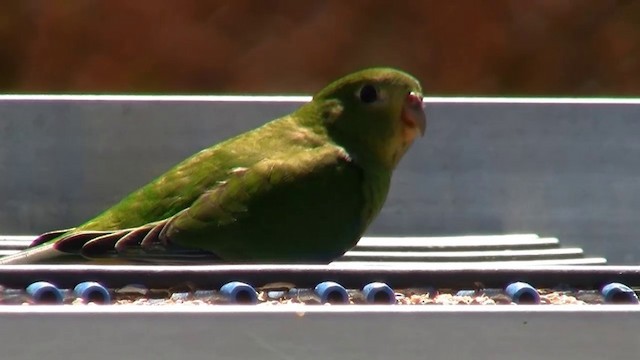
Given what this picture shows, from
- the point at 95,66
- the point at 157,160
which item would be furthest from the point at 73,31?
the point at 157,160

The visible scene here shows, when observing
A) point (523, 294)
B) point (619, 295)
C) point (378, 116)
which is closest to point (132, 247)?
point (378, 116)

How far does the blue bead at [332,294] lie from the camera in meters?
2.22

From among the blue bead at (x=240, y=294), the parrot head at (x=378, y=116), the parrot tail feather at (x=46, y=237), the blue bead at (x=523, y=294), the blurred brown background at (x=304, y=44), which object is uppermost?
the blurred brown background at (x=304, y=44)

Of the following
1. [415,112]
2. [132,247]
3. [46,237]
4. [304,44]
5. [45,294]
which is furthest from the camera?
[304,44]

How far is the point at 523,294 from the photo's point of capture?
7.43 feet

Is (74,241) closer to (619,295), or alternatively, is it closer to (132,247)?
(132,247)

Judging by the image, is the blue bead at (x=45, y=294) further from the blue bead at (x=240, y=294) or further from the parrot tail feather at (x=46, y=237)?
the parrot tail feather at (x=46, y=237)

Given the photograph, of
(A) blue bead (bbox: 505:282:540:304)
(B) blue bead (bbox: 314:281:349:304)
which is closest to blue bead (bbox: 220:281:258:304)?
(B) blue bead (bbox: 314:281:349:304)

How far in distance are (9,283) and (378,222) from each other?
1.42m

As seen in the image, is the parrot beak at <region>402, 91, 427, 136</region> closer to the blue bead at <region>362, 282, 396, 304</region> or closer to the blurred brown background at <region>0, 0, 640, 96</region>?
the blue bead at <region>362, 282, 396, 304</region>

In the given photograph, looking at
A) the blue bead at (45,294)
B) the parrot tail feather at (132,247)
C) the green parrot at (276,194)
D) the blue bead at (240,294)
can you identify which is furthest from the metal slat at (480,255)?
the blue bead at (45,294)

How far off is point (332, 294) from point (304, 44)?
4438 mm

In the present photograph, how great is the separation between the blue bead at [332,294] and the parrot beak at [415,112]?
109cm

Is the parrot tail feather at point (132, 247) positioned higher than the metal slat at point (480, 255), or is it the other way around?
the metal slat at point (480, 255)
